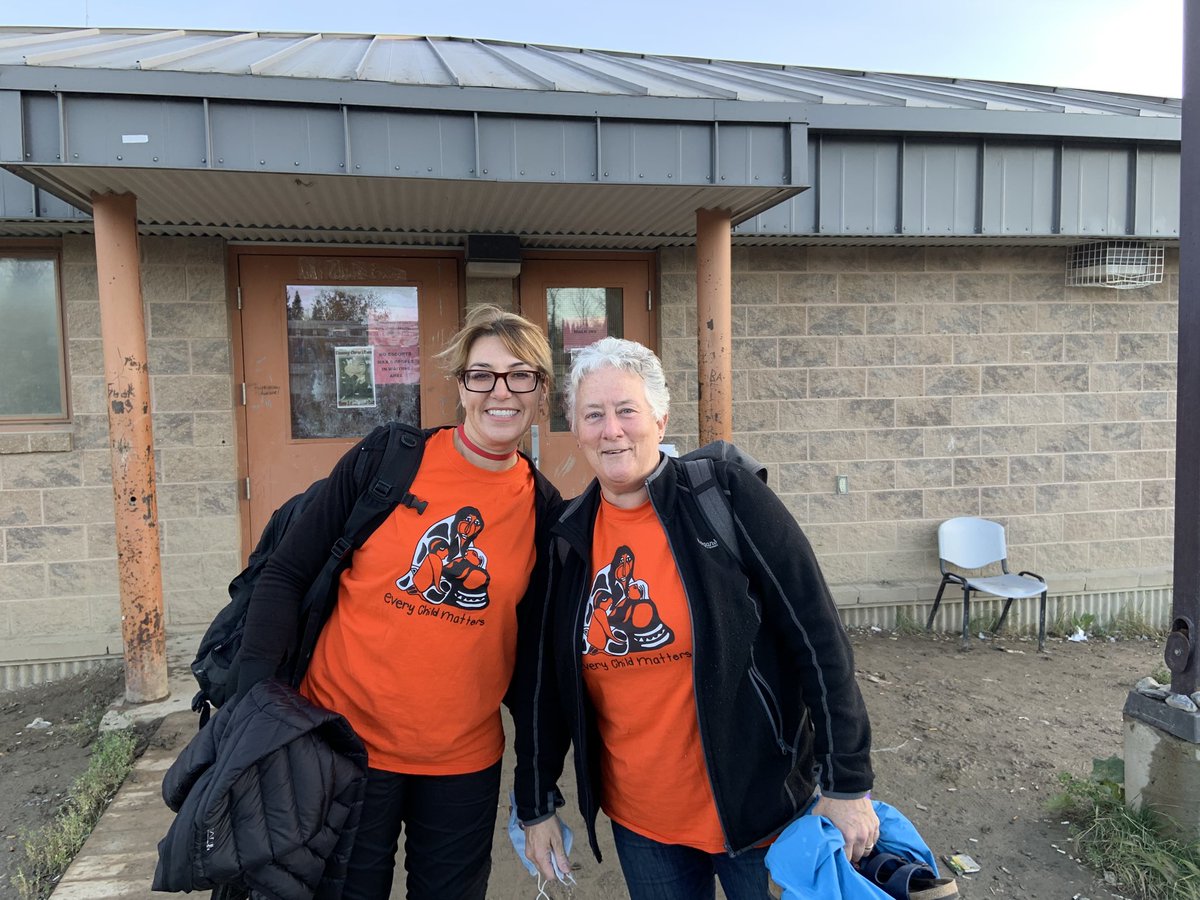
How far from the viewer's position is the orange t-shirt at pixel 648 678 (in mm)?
1641

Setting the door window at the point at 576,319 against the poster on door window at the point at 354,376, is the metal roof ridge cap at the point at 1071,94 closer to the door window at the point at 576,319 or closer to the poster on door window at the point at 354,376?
the door window at the point at 576,319

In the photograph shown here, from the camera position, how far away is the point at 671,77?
4.95 meters

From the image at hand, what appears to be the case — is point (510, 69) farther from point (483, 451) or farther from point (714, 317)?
point (483, 451)

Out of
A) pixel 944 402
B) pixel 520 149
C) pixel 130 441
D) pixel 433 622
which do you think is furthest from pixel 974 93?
pixel 130 441

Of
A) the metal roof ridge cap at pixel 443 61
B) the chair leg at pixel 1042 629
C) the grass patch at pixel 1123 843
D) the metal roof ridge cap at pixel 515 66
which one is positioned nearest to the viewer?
the grass patch at pixel 1123 843

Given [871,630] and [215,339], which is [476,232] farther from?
[871,630]

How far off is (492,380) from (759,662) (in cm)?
92

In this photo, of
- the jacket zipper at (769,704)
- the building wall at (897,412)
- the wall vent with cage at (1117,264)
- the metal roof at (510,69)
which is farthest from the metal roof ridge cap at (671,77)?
the wall vent with cage at (1117,264)

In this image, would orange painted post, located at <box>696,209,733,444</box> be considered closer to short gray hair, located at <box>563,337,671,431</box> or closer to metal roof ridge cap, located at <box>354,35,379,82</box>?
metal roof ridge cap, located at <box>354,35,379,82</box>

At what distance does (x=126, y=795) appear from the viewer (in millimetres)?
3135

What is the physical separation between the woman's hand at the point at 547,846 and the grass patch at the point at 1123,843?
2100 millimetres

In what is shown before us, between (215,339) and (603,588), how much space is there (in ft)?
12.8

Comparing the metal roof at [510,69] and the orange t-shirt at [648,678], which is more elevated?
the metal roof at [510,69]

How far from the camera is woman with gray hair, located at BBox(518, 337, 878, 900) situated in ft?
5.24
